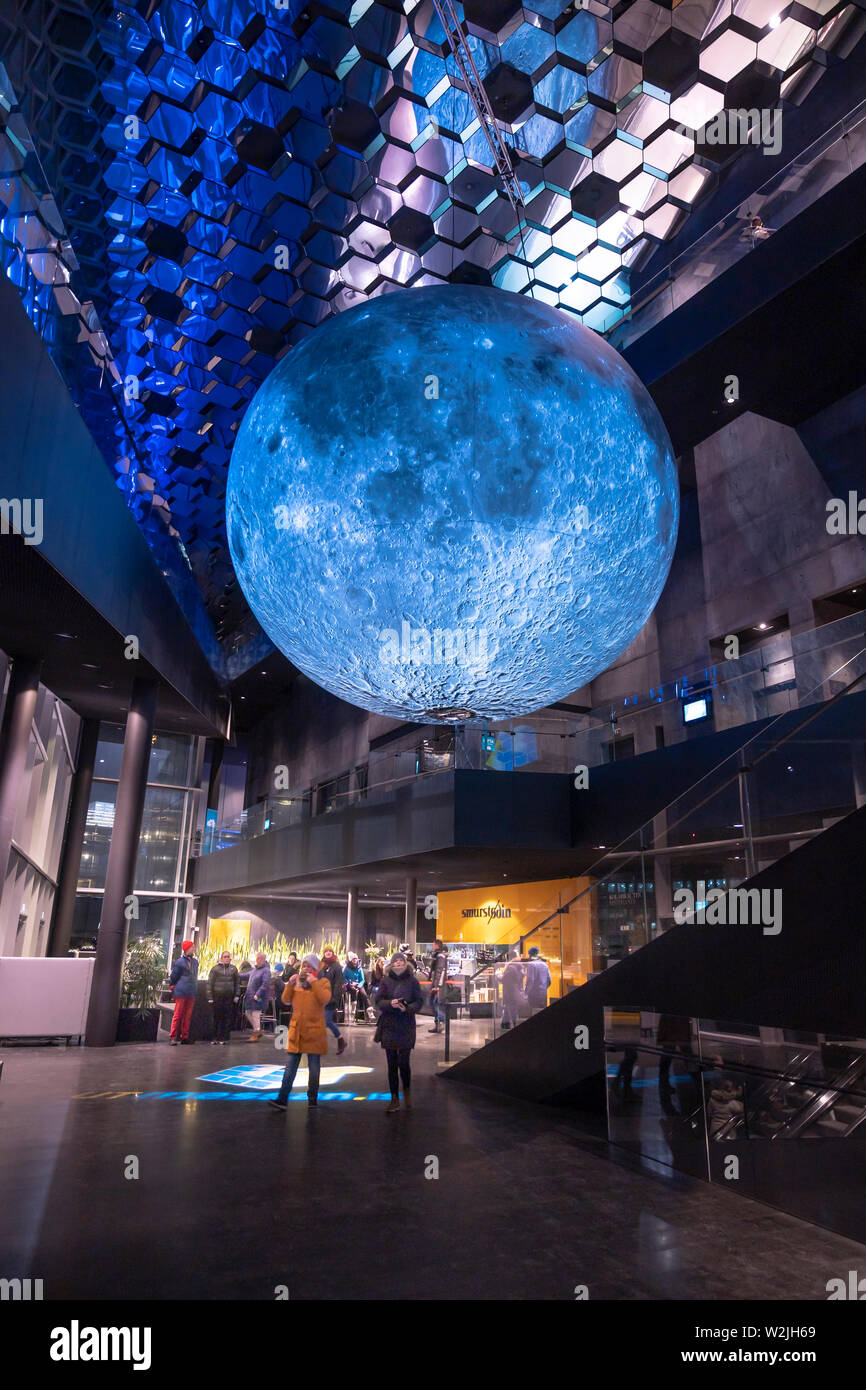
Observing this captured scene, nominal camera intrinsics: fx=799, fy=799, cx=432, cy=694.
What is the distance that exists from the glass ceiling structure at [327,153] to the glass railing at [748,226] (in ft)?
1.37

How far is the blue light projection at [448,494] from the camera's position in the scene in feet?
7.06

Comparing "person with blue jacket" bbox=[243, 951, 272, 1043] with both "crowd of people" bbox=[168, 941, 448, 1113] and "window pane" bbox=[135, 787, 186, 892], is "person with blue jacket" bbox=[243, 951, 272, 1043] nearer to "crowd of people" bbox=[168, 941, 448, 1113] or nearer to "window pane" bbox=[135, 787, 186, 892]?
"crowd of people" bbox=[168, 941, 448, 1113]

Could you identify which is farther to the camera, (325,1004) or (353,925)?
(353,925)

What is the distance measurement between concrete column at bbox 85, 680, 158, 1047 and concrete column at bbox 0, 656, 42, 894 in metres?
2.12

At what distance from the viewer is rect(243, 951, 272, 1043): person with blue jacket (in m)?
13.9

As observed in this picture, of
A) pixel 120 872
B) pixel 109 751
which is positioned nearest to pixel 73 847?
pixel 120 872

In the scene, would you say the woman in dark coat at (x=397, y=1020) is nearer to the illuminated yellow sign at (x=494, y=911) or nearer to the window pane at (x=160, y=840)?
the illuminated yellow sign at (x=494, y=911)

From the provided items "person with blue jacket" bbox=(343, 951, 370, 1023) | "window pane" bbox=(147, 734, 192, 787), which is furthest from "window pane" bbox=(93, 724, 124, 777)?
"person with blue jacket" bbox=(343, 951, 370, 1023)

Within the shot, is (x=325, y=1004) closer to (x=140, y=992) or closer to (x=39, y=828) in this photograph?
(x=140, y=992)

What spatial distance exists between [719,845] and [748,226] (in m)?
8.27

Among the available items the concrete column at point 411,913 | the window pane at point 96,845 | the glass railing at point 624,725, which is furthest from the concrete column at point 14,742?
the window pane at point 96,845

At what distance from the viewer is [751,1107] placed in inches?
→ 213
